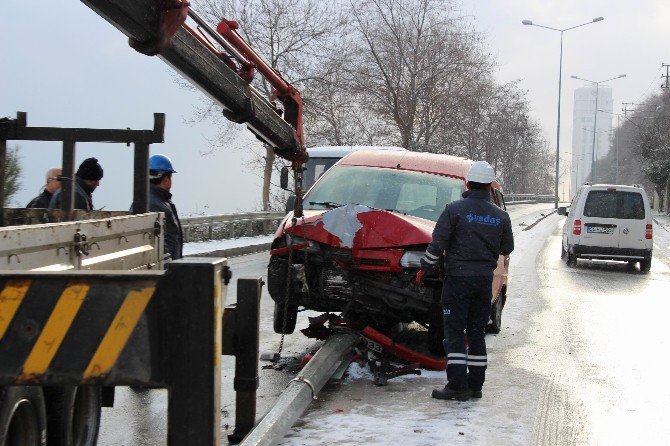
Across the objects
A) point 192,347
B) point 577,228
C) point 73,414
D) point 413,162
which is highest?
point 413,162

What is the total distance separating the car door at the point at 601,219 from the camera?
21219mm

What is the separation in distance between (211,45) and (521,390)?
377 centimetres

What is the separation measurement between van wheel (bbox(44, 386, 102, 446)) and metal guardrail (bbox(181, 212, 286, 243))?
678 inches

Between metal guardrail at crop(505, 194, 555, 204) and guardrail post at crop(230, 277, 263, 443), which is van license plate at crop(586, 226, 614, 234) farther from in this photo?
metal guardrail at crop(505, 194, 555, 204)

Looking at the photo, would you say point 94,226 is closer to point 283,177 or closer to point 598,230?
point 283,177

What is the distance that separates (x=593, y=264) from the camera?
23.1 metres

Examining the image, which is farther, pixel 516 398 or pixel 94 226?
pixel 516 398

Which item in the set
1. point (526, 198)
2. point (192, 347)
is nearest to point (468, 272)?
point (192, 347)

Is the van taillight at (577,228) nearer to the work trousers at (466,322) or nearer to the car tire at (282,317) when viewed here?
the car tire at (282,317)

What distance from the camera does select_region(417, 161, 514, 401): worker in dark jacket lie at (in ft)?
24.8

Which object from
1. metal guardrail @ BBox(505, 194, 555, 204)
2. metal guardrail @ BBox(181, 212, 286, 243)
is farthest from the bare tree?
metal guardrail @ BBox(505, 194, 555, 204)

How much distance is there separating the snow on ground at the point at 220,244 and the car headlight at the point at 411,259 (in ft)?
39.6

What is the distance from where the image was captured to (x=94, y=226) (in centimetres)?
495

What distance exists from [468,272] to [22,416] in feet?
14.7
